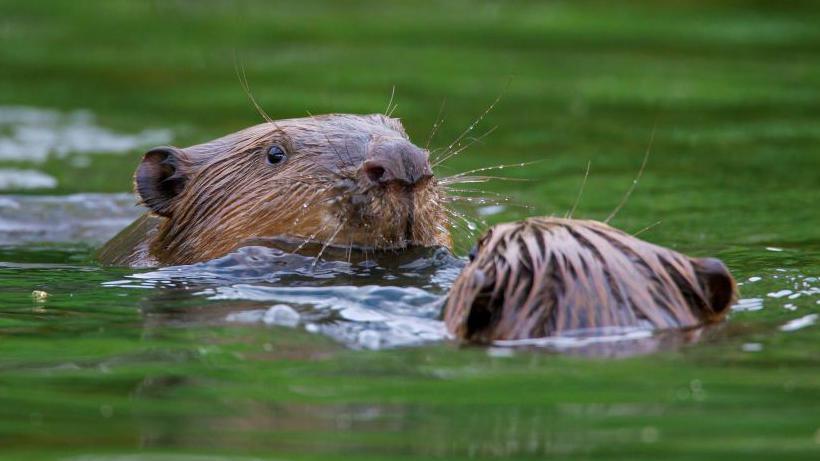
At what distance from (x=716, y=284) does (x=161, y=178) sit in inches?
107

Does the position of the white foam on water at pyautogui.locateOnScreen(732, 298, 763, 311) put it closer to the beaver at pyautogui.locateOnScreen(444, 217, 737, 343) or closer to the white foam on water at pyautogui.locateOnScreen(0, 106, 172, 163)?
the beaver at pyautogui.locateOnScreen(444, 217, 737, 343)

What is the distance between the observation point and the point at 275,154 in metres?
6.32

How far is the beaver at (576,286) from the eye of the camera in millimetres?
4543

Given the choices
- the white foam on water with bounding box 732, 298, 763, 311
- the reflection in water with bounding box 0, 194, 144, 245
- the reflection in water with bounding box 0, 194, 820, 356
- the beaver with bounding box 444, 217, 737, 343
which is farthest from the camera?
the reflection in water with bounding box 0, 194, 144, 245

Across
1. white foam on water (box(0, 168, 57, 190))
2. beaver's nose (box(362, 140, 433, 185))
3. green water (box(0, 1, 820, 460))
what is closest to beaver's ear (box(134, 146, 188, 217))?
green water (box(0, 1, 820, 460))

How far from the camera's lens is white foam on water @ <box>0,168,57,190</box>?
9578 mm

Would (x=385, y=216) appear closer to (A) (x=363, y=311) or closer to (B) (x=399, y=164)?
(B) (x=399, y=164)

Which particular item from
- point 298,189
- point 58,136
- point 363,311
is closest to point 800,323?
point 363,311

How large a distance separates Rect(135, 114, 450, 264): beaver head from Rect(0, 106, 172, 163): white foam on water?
4.13 meters

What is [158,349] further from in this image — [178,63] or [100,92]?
[178,63]

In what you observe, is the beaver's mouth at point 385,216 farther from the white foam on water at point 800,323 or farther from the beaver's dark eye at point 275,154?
the white foam on water at point 800,323

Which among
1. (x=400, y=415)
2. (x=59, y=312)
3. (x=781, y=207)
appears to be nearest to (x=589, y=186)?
(x=781, y=207)

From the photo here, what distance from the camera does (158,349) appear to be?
15.5ft

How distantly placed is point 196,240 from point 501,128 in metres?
4.87
